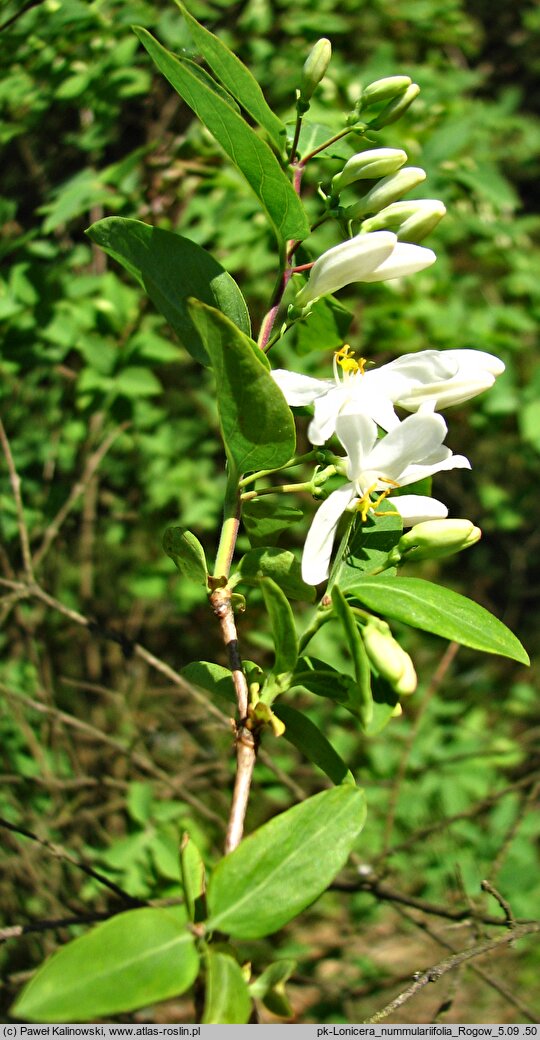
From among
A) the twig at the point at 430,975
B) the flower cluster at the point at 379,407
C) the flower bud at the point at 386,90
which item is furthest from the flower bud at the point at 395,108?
the twig at the point at 430,975

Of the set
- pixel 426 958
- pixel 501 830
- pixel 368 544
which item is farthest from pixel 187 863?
pixel 426 958

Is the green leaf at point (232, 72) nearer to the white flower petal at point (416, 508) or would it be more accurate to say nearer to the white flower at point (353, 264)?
the white flower at point (353, 264)

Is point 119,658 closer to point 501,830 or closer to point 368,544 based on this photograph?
point 501,830

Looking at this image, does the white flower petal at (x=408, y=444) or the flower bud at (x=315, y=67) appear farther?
the flower bud at (x=315, y=67)

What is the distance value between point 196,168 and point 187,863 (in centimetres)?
162

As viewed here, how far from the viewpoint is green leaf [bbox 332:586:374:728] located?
668mm

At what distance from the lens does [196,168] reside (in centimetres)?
187

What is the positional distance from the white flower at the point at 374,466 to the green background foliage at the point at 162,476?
588mm

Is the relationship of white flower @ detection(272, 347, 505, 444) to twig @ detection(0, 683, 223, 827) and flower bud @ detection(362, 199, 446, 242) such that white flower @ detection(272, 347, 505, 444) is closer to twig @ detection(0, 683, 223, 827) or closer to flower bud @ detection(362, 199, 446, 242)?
flower bud @ detection(362, 199, 446, 242)

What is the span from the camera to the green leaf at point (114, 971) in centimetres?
52

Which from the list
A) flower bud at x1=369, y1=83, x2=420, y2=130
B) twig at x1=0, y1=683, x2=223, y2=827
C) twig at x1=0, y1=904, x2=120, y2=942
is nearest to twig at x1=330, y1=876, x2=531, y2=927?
twig at x1=0, y1=683, x2=223, y2=827

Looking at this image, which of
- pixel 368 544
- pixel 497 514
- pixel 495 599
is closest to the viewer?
pixel 368 544

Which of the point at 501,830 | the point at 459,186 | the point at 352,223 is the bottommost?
the point at 501,830

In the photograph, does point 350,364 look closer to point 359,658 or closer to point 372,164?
point 372,164
